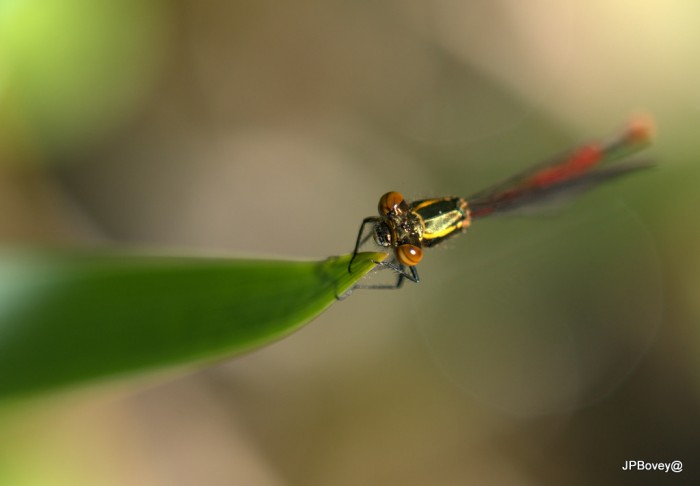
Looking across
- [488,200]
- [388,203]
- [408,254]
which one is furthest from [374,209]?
[408,254]

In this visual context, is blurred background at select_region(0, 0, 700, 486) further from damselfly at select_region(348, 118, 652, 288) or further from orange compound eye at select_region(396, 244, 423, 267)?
orange compound eye at select_region(396, 244, 423, 267)

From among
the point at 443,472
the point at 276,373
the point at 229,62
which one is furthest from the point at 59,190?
the point at 443,472

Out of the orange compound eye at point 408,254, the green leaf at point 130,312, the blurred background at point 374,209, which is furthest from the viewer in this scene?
the blurred background at point 374,209

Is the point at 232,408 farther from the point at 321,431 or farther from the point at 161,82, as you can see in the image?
the point at 161,82

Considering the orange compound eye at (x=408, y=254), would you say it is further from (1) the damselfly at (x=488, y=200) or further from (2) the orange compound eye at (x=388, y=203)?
(2) the orange compound eye at (x=388, y=203)

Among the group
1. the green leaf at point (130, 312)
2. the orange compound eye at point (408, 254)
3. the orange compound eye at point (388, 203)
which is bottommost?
the green leaf at point (130, 312)

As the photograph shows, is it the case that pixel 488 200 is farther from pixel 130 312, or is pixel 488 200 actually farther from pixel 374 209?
pixel 130 312

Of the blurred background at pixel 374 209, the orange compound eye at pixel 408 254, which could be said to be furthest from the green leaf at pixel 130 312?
the blurred background at pixel 374 209

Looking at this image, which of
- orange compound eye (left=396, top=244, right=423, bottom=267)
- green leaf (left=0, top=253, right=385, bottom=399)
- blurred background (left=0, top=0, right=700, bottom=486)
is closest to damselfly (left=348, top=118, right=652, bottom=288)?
orange compound eye (left=396, top=244, right=423, bottom=267)
